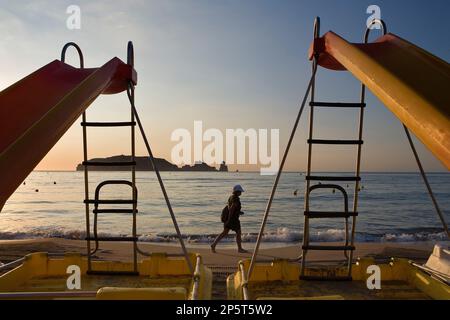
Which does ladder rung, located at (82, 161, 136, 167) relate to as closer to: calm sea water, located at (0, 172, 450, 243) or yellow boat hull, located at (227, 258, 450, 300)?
yellow boat hull, located at (227, 258, 450, 300)

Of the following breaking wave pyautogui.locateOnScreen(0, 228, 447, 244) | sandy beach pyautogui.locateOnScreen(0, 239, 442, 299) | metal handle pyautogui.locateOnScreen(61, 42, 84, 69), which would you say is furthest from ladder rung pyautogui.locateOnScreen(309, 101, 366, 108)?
breaking wave pyautogui.locateOnScreen(0, 228, 447, 244)

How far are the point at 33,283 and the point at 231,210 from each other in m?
6.49

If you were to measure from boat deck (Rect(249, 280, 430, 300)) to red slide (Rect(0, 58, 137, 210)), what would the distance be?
122 inches

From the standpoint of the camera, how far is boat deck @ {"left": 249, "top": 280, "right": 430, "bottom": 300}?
4820 millimetres

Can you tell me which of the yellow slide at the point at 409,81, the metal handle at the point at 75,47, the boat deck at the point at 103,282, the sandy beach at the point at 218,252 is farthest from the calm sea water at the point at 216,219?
the yellow slide at the point at 409,81

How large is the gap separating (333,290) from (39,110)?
4.04 metres

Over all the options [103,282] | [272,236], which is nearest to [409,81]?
[103,282]

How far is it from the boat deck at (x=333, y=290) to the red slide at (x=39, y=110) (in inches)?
122

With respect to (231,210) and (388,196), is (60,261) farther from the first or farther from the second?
(388,196)

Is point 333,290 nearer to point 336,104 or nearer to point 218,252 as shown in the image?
point 336,104

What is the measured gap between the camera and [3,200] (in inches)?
80.3

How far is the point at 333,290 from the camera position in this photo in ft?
16.4

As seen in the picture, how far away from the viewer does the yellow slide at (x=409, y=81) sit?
2198mm
